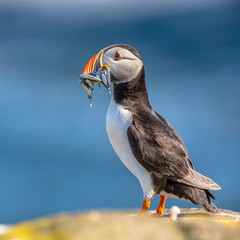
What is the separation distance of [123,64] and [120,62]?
0.07m

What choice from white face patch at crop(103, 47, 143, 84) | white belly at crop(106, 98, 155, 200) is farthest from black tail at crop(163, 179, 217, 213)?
white face patch at crop(103, 47, 143, 84)

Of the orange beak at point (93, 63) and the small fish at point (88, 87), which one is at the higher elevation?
the orange beak at point (93, 63)

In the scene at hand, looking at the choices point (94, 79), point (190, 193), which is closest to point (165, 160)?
point (190, 193)

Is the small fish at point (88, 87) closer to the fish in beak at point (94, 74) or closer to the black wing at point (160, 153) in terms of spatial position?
the fish in beak at point (94, 74)

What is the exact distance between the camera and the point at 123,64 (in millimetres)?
7895

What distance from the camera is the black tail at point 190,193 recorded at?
7324 mm

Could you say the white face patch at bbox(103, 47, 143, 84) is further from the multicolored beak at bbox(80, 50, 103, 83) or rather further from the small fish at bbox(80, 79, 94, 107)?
the small fish at bbox(80, 79, 94, 107)

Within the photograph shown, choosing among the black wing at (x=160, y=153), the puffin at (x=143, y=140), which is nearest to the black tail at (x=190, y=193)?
the puffin at (x=143, y=140)

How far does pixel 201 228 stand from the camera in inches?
151

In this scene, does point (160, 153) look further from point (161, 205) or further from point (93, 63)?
point (93, 63)

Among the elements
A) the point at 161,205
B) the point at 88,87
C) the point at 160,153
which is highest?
the point at 88,87

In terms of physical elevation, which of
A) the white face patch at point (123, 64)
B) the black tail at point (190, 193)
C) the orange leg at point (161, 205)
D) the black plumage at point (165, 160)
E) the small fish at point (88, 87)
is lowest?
the orange leg at point (161, 205)

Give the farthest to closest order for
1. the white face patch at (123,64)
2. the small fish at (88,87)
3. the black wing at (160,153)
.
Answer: the small fish at (88,87)
the white face patch at (123,64)
the black wing at (160,153)

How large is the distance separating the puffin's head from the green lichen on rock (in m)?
4.24
